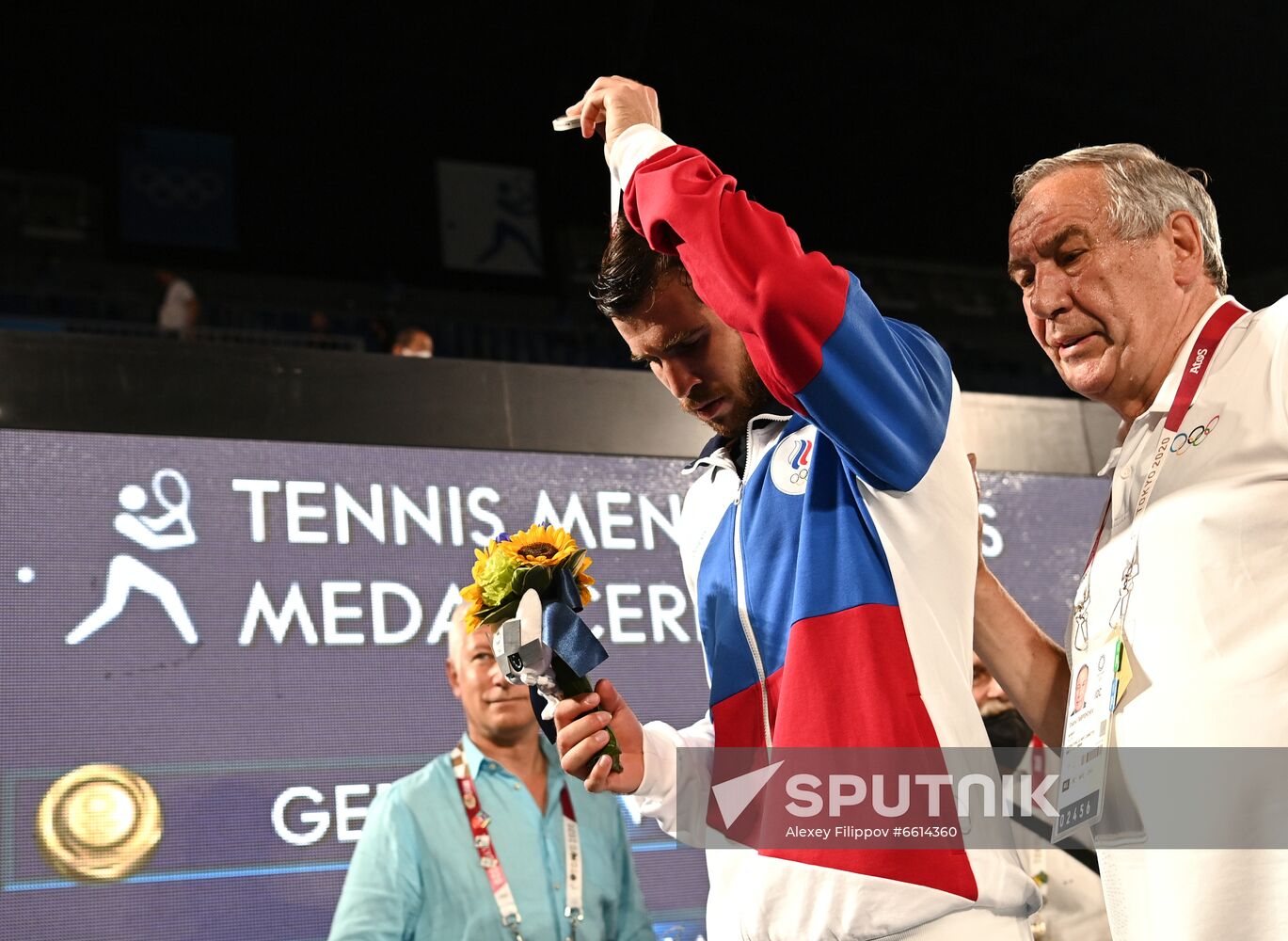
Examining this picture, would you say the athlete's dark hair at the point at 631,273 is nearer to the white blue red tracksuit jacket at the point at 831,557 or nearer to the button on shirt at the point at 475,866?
the white blue red tracksuit jacket at the point at 831,557

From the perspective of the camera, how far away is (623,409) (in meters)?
4.25

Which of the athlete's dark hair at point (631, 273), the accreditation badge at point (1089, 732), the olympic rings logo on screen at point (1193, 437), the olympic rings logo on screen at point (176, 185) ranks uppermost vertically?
the olympic rings logo on screen at point (176, 185)

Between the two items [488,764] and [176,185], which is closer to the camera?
[488,764]

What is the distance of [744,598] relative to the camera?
158 centimetres

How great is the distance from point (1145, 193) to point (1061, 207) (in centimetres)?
10

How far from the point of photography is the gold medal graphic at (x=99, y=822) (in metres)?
3.20

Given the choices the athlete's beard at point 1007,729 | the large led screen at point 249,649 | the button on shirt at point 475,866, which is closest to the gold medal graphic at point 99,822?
the large led screen at point 249,649

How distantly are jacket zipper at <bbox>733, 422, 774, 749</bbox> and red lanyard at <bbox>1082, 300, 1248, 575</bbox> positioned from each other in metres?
0.47

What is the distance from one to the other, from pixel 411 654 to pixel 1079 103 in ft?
28.0

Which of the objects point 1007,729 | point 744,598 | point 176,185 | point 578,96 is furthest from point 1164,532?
point 176,185

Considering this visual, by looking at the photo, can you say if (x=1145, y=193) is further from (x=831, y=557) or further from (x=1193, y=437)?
(x=831, y=557)

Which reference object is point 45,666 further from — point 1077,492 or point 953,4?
point 953,4

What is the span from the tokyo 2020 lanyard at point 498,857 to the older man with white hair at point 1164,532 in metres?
1.83

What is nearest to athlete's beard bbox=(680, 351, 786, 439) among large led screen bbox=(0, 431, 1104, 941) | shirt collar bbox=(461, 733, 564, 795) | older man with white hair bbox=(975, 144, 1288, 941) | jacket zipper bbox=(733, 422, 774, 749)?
jacket zipper bbox=(733, 422, 774, 749)
